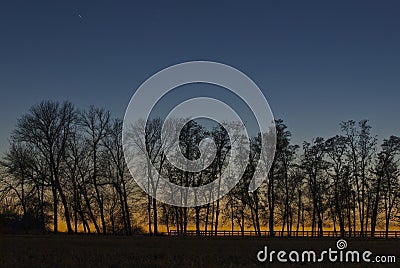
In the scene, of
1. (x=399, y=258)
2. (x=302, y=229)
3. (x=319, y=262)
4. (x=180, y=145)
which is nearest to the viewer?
(x=319, y=262)

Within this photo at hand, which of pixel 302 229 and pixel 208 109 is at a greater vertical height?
pixel 208 109

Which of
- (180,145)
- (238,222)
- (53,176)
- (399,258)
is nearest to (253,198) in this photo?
(238,222)

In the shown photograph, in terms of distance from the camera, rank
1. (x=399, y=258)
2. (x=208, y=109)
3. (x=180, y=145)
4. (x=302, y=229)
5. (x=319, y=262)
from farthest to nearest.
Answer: (x=302, y=229)
(x=180, y=145)
(x=208, y=109)
(x=399, y=258)
(x=319, y=262)

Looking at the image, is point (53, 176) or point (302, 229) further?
point (302, 229)

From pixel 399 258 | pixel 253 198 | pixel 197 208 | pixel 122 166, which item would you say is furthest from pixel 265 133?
pixel 399 258

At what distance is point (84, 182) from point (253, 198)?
17870 mm

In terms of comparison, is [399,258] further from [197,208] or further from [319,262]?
[197,208]

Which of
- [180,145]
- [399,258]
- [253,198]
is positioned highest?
[180,145]

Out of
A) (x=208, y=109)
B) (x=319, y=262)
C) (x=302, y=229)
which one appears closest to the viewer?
(x=319, y=262)

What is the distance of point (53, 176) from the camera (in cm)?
5878

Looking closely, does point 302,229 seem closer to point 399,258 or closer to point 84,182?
point 84,182

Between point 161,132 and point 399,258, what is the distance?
38.6 meters

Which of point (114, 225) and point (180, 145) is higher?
point (180, 145)

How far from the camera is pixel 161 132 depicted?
60812 mm
